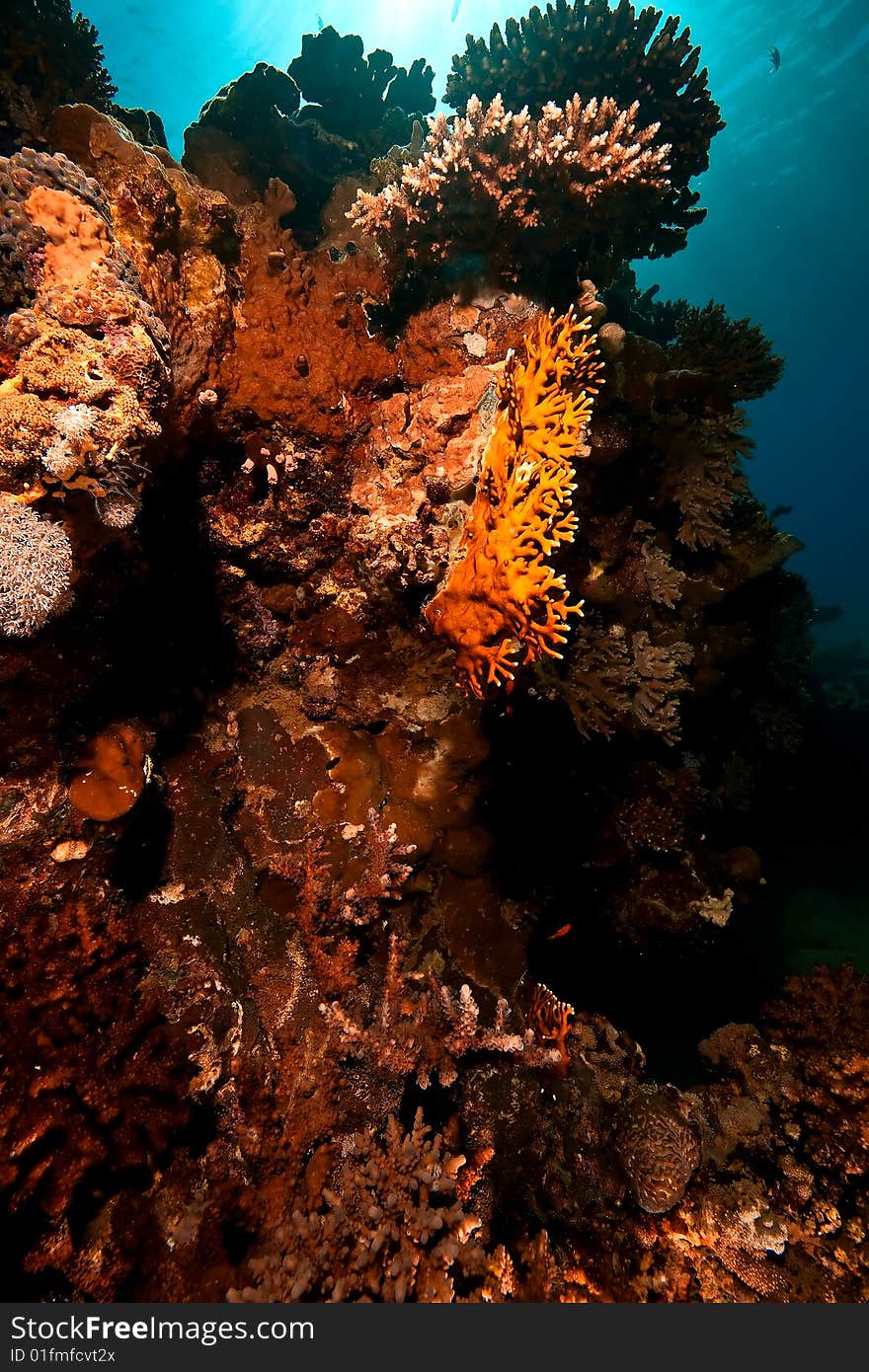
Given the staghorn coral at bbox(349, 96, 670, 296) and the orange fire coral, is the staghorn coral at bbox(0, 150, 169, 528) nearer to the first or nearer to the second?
the orange fire coral

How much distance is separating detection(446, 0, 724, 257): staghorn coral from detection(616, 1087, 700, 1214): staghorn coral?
734cm

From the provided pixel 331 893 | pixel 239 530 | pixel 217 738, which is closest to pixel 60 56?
pixel 239 530

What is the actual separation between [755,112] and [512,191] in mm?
56914

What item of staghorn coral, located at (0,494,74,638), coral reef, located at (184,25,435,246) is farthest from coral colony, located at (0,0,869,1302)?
coral reef, located at (184,25,435,246)

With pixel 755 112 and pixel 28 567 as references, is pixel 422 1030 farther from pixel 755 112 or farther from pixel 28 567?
pixel 755 112

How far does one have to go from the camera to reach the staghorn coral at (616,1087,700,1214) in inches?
146

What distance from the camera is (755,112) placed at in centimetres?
3962

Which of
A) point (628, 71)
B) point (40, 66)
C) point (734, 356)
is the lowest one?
point (734, 356)

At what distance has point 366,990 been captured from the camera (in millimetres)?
3469

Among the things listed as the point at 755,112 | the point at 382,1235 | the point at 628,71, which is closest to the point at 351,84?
the point at 628,71

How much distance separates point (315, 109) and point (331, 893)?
976 centimetres

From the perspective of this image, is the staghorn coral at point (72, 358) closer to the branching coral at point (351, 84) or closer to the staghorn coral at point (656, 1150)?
the staghorn coral at point (656, 1150)

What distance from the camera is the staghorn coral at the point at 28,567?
2277mm

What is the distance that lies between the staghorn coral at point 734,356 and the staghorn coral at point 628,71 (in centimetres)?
138
